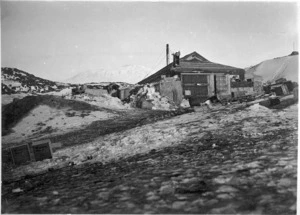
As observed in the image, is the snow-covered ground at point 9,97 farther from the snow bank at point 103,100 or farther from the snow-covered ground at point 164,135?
the snow bank at point 103,100

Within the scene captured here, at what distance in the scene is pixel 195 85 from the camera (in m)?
10.4

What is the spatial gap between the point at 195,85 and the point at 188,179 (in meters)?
7.77

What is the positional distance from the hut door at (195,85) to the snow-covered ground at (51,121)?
3.60 m

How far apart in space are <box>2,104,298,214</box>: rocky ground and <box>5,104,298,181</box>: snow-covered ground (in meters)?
0.04

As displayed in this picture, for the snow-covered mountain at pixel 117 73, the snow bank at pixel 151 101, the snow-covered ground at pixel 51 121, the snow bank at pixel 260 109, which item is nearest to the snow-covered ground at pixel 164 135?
the snow bank at pixel 260 109

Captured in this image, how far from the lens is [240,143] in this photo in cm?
391

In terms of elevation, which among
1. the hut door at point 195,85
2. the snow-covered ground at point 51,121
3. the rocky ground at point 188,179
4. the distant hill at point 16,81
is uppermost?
the distant hill at point 16,81

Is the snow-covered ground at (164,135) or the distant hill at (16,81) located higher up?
the distant hill at (16,81)

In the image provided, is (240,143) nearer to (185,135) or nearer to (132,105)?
(185,135)

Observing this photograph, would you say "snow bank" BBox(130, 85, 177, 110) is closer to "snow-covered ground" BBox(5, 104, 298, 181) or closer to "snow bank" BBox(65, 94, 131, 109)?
"snow bank" BBox(65, 94, 131, 109)

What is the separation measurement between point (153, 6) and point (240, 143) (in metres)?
2.79

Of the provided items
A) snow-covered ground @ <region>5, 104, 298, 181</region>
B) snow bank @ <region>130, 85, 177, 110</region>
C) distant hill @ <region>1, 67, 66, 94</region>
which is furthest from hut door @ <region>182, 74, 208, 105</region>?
distant hill @ <region>1, 67, 66, 94</region>

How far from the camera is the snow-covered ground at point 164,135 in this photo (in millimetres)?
4292

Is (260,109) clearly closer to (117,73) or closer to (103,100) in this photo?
(117,73)
